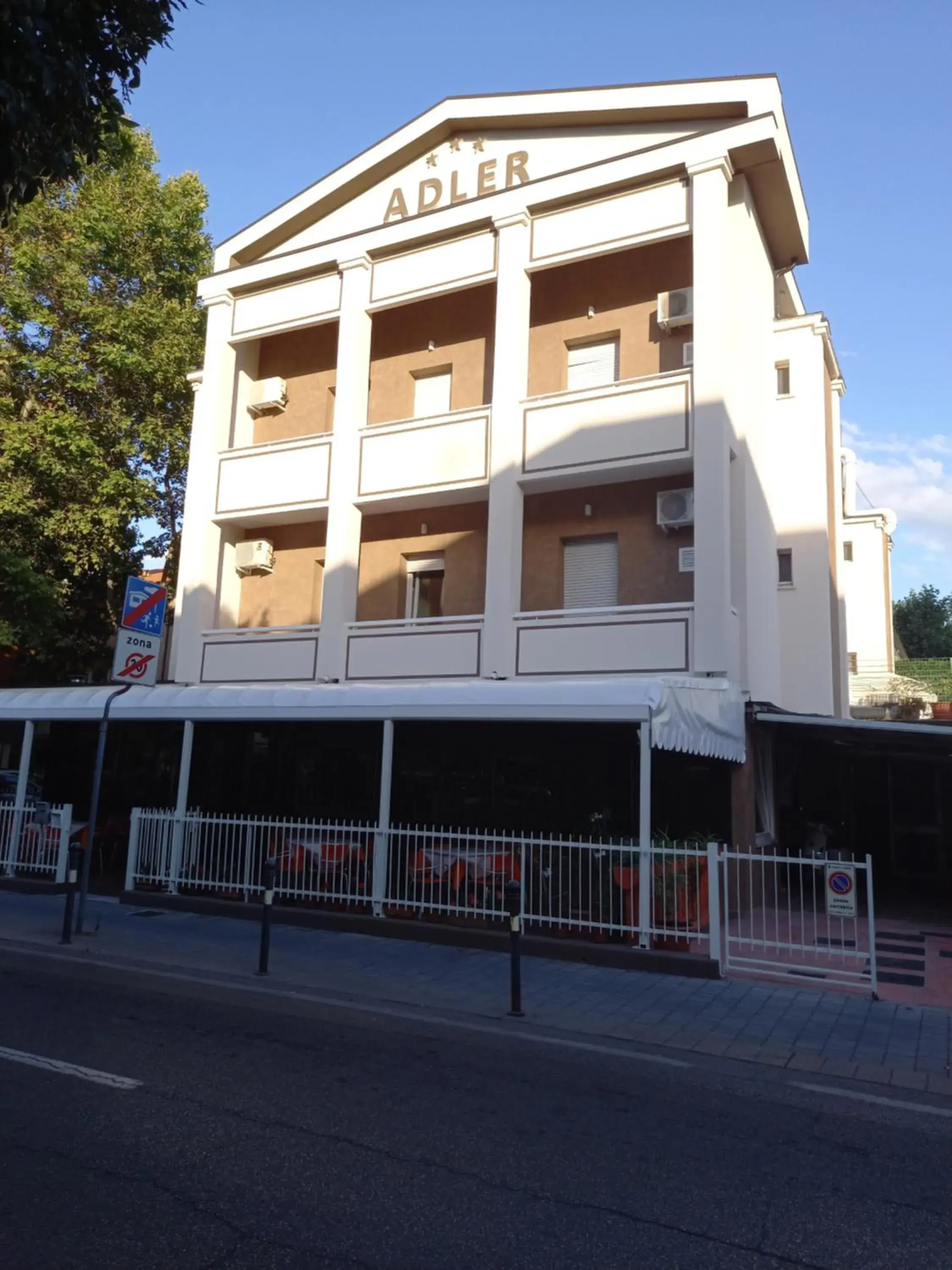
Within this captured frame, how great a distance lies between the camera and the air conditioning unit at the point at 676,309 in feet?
47.2

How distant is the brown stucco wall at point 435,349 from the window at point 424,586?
2659 mm

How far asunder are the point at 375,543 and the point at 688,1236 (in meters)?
14.0

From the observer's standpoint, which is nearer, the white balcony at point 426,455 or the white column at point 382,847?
the white column at point 382,847

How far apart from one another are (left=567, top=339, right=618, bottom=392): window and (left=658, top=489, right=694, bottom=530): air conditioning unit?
2507mm

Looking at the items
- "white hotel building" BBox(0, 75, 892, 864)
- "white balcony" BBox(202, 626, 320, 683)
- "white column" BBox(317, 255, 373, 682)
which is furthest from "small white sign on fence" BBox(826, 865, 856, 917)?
"white balcony" BBox(202, 626, 320, 683)

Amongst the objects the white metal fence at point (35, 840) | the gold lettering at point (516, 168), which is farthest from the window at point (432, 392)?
the white metal fence at point (35, 840)

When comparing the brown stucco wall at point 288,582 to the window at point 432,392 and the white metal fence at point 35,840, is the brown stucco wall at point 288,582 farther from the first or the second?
the white metal fence at point 35,840

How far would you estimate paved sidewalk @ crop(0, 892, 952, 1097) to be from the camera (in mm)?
7137

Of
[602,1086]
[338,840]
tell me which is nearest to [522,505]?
[338,840]

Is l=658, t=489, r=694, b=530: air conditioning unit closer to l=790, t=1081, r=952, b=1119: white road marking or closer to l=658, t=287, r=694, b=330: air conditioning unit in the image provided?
l=658, t=287, r=694, b=330: air conditioning unit

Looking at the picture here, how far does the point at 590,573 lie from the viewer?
15195 mm

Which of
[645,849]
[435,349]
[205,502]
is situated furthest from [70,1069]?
[435,349]

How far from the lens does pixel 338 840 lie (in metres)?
12.2

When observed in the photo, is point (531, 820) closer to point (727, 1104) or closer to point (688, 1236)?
point (727, 1104)
